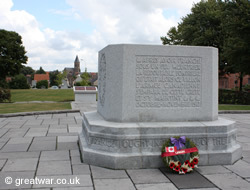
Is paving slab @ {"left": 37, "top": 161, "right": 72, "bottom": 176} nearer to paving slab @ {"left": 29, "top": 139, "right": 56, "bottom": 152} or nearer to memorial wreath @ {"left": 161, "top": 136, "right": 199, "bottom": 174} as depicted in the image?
paving slab @ {"left": 29, "top": 139, "right": 56, "bottom": 152}

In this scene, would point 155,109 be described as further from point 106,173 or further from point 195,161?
point 106,173

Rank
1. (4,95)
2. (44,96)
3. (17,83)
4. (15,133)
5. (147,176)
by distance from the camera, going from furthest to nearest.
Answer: (17,83) < (44,96) < (4,95) < (15,133) < (147,176)

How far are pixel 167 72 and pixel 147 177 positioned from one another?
6.75ft

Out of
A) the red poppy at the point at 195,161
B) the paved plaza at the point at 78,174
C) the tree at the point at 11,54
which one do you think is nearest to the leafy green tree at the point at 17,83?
the tree at the point at 11,54

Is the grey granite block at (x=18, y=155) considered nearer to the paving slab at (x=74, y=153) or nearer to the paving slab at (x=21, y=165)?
the paving slab at (x=21, y=165)

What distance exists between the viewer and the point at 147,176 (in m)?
4.38

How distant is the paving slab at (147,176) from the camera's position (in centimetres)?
418

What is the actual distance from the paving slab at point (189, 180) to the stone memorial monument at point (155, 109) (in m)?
0.48

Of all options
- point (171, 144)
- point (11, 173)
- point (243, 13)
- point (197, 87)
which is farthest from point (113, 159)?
point (243, 13)

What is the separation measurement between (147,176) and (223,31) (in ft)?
84.5

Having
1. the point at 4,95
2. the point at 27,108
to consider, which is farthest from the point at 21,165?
the point at 4,95

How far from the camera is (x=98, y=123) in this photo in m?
5.12

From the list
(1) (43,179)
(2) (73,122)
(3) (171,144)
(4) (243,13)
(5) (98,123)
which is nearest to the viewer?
(1) (43,179)

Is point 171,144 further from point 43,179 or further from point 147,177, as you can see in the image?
point 43,179
